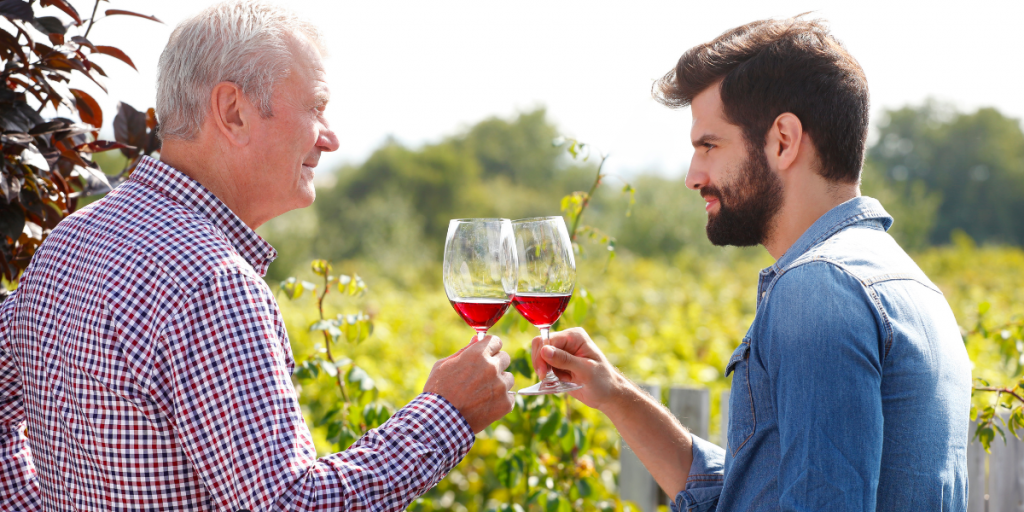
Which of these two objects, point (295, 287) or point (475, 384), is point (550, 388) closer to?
point (475, 384)

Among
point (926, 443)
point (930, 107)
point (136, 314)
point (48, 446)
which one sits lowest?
point (48, 446)

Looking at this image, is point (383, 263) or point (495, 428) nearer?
point (495, 428)

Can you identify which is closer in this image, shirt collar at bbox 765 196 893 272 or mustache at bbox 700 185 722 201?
shirt collar at bbox 765 196 893 272

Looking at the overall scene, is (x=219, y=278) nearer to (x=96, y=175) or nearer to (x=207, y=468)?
(x=207, y=468)

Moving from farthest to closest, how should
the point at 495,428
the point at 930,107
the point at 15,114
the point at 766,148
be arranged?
the point at 930,107, the point at 495,428, the point at 15,114, the point at 766,148

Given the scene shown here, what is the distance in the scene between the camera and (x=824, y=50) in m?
1.70

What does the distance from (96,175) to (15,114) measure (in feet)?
0.75

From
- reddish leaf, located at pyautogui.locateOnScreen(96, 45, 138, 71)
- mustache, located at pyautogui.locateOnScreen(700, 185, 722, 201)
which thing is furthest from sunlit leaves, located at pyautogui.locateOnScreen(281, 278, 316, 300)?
mustache, located at pyautogui.locateOnScreen(700, 185, 722, 201)

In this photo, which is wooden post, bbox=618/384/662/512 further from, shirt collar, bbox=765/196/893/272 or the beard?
shirt collar, bbox=765/196/893/272

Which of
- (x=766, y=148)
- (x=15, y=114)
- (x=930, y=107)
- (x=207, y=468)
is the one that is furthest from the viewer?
(x=930, y=107)

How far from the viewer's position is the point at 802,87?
5.51ft

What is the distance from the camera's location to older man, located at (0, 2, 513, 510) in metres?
1.13

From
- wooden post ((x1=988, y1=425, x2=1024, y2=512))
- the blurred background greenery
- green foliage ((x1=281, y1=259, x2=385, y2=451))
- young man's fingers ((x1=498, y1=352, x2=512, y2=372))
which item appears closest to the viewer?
young man's fingers ((x1=498, y1=352, x2=512, y2=372))

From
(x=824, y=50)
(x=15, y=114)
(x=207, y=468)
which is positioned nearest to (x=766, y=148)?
(x=824, y=50)
